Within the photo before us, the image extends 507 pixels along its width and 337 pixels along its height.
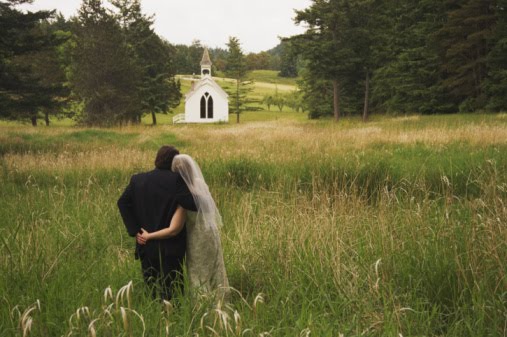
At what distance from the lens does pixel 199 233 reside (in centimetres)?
336

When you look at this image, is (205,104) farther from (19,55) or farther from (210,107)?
(19,55)

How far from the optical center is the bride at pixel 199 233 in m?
3.21

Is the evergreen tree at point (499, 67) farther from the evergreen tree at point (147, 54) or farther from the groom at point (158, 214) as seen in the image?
the evergreen tree at point (147, 54)

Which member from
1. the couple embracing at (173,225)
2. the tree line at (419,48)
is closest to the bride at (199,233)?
the couple embracing at (173,225)

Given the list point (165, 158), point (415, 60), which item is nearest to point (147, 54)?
point (415, 60)

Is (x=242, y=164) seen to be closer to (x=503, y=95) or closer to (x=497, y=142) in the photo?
(x=497, y=142)

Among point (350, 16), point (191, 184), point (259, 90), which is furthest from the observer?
point (259, 90)

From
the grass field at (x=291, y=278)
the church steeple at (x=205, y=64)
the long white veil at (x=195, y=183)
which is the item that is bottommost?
the grass field at (x=291, y=278)

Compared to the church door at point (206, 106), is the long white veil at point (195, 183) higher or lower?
lower

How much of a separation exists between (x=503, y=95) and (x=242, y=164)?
77.1 ft

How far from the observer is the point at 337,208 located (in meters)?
5.34

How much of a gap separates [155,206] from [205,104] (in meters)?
54.5

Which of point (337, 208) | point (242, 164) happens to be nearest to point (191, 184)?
point (337, 208)

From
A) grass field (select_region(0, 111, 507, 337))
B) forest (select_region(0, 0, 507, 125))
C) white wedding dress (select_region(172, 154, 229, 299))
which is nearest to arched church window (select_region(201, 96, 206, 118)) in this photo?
forest (select_region(0, 0, 507, 125))
